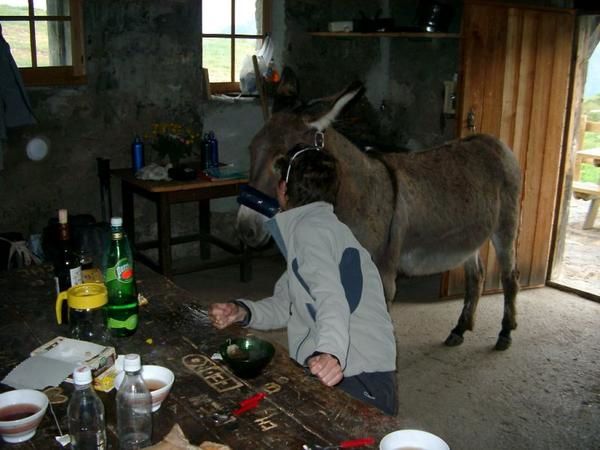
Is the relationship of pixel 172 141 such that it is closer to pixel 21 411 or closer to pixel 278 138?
pixel 278 138

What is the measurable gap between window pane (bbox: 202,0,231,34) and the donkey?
2.74 m

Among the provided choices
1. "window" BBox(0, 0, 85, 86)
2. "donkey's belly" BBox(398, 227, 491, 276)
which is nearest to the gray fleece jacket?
"donkey's belly" BBox(398, 227, 491, 276)

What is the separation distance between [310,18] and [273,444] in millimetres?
5326

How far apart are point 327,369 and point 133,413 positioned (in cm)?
57

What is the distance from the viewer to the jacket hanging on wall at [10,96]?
4602mm

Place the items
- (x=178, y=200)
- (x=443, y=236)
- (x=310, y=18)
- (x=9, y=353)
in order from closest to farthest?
(x=9, y=353)
(x=443, y=236)
(x=178, y=200)
(x=310, y=18)

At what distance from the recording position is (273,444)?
1.60 m

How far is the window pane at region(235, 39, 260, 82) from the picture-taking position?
6176 millimetres

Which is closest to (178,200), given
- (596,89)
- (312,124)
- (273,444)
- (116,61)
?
(116,61)

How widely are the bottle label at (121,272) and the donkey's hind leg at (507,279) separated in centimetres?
313

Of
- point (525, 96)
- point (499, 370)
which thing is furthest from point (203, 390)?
point (525, 96)

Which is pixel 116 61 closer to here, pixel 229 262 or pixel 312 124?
pixel 229 262

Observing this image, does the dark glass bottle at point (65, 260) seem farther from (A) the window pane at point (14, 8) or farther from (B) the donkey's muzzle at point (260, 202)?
(A) the window pane at point (14, 8)

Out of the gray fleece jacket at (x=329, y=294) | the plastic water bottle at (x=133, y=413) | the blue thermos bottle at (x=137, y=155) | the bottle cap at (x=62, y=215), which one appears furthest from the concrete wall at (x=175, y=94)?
the plastic water bottle at (x=133, y=413)
